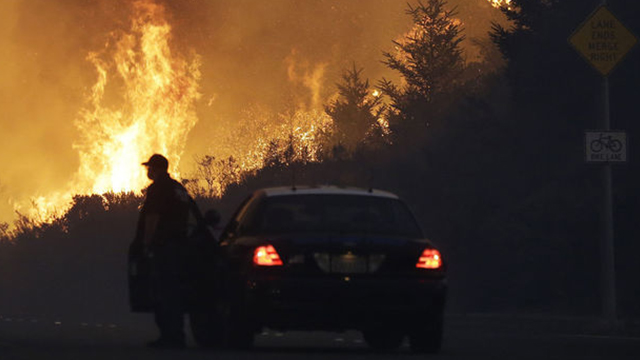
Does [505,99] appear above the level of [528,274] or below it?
above

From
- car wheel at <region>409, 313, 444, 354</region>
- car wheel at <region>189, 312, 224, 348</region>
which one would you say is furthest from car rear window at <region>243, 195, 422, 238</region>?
car wheel at <region>189, 312, 224, 348</region>

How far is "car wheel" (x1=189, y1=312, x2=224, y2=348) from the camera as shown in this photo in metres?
19.4

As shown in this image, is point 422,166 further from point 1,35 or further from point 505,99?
point 1,35

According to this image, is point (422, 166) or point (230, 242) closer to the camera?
point (230, 242)

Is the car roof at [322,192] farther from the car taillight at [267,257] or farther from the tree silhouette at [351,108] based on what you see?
the tree silhouette at [351,108]

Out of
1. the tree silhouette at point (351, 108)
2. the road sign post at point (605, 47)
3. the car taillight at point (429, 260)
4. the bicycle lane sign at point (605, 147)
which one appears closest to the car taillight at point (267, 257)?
the car taillight at point (429, 260)

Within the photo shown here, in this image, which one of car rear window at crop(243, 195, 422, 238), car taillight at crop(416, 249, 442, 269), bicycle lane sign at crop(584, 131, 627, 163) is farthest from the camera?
bicycle lane sign at crop(584, 131, 627, 163)

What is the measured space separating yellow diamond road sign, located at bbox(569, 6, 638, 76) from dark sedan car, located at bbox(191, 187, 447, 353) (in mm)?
10684

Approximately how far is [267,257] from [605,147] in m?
11.5

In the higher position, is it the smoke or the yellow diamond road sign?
the smoke

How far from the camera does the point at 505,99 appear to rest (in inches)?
2768

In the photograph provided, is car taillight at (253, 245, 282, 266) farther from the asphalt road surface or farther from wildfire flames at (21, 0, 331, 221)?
wildfire flames at (21, 0, 331, 221)

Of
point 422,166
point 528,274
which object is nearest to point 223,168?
point 422,166

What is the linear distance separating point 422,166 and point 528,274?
2117cm
